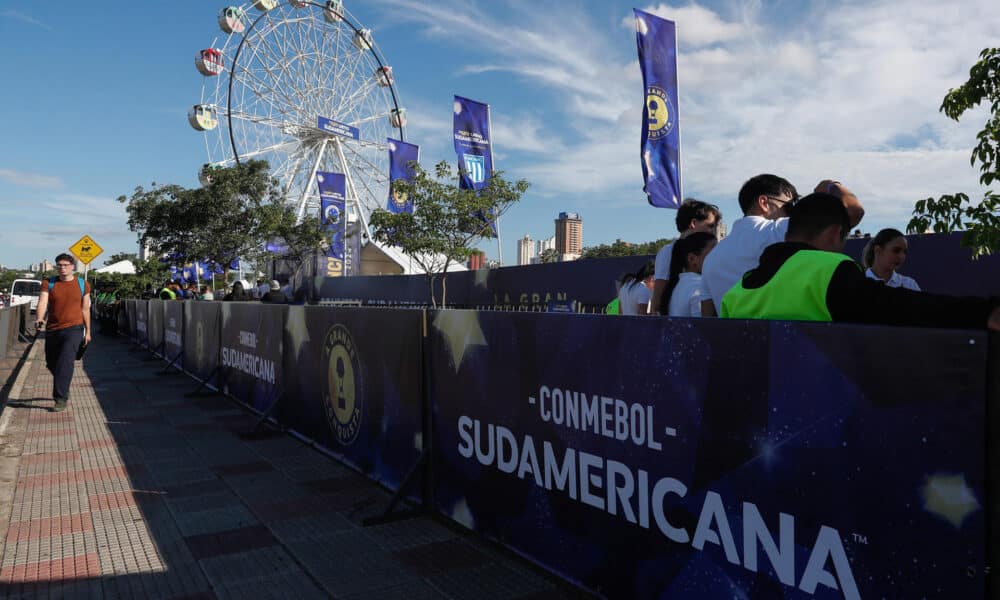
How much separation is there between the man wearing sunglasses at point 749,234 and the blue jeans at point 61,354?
25.7 feet

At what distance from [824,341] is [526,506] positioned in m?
1.88

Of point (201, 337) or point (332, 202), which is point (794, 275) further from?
point (332, 202)

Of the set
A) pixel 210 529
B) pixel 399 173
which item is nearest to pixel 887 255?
pixel 210 529

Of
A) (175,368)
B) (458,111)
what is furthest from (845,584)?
(458,111)

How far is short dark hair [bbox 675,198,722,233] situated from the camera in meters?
4.43

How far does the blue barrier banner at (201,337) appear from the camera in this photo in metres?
9.53

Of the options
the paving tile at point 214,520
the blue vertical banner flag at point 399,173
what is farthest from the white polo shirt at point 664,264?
the blue vertical banner flag at point 399,173

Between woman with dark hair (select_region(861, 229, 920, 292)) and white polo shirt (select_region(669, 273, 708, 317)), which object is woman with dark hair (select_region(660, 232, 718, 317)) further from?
woman with dark hair (select_region(861, 229, 920, 292))

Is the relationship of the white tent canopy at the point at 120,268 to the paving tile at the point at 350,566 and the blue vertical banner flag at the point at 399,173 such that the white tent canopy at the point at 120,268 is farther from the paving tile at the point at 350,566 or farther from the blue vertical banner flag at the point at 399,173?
the paving tile at the point at 350,566

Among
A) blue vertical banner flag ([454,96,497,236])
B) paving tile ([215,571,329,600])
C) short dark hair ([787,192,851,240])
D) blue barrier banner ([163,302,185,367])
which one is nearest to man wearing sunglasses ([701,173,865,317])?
short dark hair ([787,192,851,240])

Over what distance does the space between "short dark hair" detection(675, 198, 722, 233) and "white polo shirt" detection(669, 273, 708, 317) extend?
58 centimetres

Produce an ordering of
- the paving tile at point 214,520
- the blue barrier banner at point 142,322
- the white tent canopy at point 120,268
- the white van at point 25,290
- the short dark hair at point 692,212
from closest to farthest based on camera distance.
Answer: the paving tile at point 214,520 < the short dark hair at point 692,212 < the blue barrier banner at point 142,322 < the white van at point 25,290 < the white tent canopy at point 120,268

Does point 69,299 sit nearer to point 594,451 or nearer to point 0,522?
point 0,522

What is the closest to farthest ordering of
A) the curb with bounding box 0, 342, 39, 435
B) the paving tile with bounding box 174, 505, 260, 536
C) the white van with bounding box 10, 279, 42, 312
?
the paving tile with bounding box 174, 505, 260, 536 < the curb with bounding box 0, 342, 39, 435 < the white van with bounding box 10, 279, 42, 312
